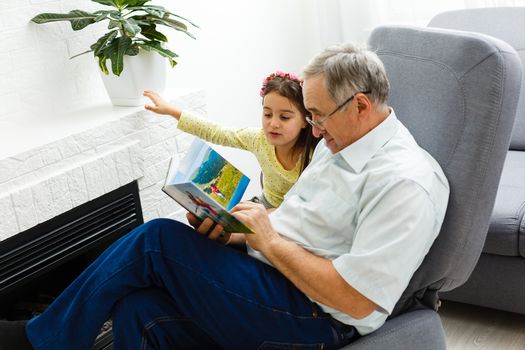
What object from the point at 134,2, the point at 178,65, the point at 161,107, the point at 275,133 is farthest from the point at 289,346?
the point at 178,65

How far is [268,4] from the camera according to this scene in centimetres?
368

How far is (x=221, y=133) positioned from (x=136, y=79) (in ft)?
1.17

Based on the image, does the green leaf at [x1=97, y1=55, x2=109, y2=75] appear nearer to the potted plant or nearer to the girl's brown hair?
the potted plant

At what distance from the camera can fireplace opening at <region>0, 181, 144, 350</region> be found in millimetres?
2301

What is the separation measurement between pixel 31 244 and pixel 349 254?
1.14 m

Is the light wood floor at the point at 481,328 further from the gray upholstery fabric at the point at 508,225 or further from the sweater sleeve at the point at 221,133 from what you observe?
the sweater sleeve at the point at 221,133

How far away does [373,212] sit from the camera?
162 cm

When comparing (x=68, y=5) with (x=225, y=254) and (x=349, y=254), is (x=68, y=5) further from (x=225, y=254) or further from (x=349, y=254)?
(x=349, y=254)

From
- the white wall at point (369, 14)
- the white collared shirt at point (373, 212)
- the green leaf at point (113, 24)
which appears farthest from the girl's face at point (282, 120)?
the white wall at point (369, 14)

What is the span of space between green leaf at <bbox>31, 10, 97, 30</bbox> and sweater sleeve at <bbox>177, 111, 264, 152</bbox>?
0.44m

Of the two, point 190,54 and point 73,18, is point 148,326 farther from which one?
point 190,54

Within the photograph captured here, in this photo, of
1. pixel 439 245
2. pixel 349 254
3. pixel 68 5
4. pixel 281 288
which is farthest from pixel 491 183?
pixel 68 5

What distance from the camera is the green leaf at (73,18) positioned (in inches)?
98.5

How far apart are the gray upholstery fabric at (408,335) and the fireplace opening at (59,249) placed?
1.10 m
